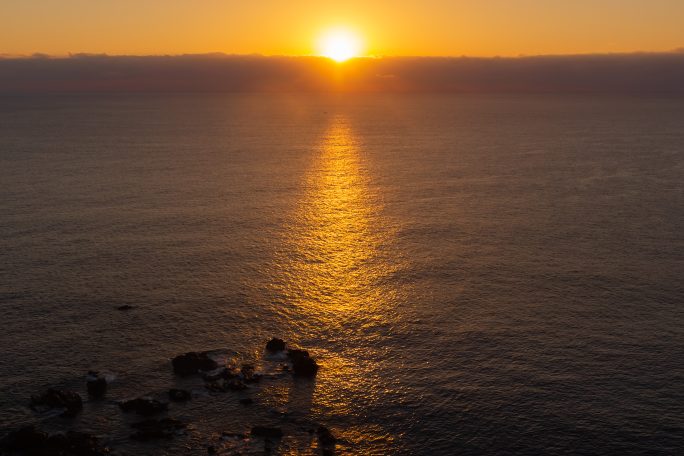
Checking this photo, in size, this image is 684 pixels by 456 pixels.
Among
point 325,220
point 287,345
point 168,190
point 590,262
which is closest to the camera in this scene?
point 287,345

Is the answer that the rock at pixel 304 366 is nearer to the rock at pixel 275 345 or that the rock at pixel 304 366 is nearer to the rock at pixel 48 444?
the rock at pixel 275 345

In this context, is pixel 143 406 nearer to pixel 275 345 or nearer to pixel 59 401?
pixel 59 401

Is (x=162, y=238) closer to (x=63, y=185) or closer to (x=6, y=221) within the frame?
(x=6, y=221)

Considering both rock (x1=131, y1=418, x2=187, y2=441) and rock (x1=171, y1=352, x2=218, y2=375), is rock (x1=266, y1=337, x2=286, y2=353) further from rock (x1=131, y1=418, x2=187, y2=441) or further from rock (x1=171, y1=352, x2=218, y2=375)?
rock (x1=131, y1=418, x2=187, y2=441)

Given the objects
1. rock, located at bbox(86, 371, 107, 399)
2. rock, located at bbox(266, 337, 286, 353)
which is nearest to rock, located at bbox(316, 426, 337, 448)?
rock, located at bbox(266, 337, 286, 353)

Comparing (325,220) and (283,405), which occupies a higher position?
(325,220)

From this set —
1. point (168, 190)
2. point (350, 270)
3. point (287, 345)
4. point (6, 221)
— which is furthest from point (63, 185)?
Result: point (287, 345)
